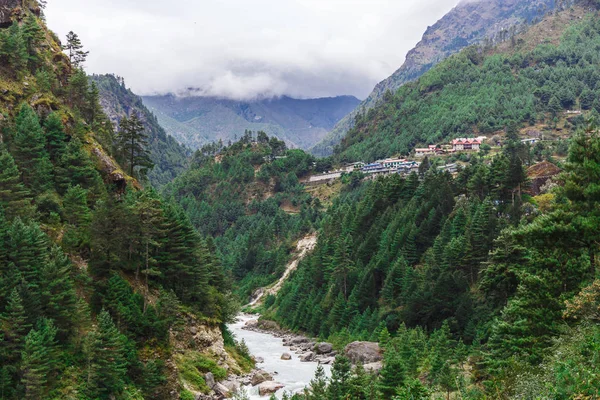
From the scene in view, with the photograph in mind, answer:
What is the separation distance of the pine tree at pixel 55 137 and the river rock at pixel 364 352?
45159mm

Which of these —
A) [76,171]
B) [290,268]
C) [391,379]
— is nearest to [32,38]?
[76,171]

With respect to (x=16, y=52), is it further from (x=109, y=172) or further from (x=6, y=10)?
(x=109, y=172)

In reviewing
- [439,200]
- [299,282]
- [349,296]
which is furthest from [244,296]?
[439,200]

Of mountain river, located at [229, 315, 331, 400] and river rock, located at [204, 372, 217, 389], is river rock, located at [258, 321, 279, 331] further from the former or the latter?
river rock, located at [204, 372, 217, 389]

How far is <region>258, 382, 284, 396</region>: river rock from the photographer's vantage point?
2257 inches

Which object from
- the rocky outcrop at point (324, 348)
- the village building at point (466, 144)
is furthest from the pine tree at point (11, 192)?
the village building at point (466, 144)

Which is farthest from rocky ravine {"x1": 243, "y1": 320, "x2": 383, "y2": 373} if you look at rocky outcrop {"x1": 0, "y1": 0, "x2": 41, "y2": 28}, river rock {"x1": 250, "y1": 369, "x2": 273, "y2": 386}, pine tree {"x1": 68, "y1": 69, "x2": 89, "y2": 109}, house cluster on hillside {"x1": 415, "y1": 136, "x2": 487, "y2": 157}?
house cluster on hillside {"x1": 415, "y1": 136, "x2": 487, "y2": 157}

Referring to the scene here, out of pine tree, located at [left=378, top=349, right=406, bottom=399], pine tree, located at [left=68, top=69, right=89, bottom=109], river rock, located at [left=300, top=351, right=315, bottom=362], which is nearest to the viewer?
pine tree, located at [left=378, top=349, right=406, bottom=399]

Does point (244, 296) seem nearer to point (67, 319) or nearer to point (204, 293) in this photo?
point (204, 293)

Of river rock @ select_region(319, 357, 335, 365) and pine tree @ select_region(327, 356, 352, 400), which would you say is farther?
river rock @ select_region(319, 357, 335, 365)

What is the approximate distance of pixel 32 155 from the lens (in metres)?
59.3

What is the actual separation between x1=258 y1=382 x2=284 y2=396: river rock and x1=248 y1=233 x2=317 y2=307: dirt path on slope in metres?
71.9

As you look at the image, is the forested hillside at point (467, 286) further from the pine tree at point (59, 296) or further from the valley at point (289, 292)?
the pine tree at point (59, 296)

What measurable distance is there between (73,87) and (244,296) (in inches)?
3246
